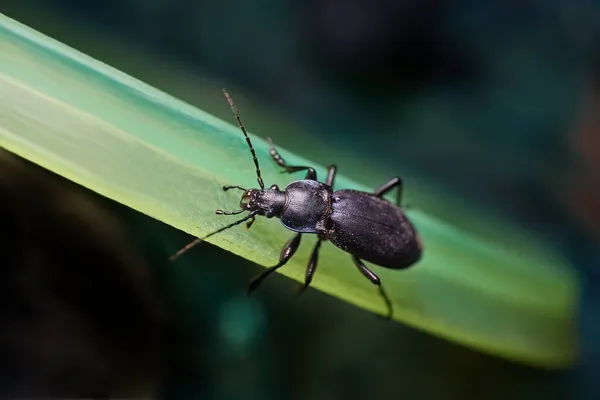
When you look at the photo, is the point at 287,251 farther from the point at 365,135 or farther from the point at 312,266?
the point at 365,135

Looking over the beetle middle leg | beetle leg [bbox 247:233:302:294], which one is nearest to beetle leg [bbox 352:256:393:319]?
the beetle middle leg

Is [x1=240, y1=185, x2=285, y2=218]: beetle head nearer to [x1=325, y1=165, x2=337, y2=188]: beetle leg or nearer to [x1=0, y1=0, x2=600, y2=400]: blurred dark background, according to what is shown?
[x1=325, y1=165, x2=337, y2=188]: beetle leg

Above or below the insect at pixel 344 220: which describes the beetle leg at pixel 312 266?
below

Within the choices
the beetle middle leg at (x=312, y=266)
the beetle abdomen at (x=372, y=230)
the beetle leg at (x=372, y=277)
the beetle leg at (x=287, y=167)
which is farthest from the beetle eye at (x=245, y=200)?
the beetle leg at (x=372, y=277)

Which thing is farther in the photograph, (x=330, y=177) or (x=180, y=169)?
(x=330, y=177)

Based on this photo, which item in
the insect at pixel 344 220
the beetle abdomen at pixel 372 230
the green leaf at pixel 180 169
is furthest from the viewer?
the beetle abdomen at pixel 372 230

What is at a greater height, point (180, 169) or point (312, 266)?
point (180, 169)

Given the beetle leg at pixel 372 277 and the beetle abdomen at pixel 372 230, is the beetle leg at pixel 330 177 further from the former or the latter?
the beetle leg at pixel 372 277

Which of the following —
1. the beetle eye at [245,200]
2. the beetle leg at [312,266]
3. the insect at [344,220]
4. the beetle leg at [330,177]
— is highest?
the beetle leg at [330,177]

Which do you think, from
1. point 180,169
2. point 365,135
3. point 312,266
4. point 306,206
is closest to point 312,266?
point 312,266
